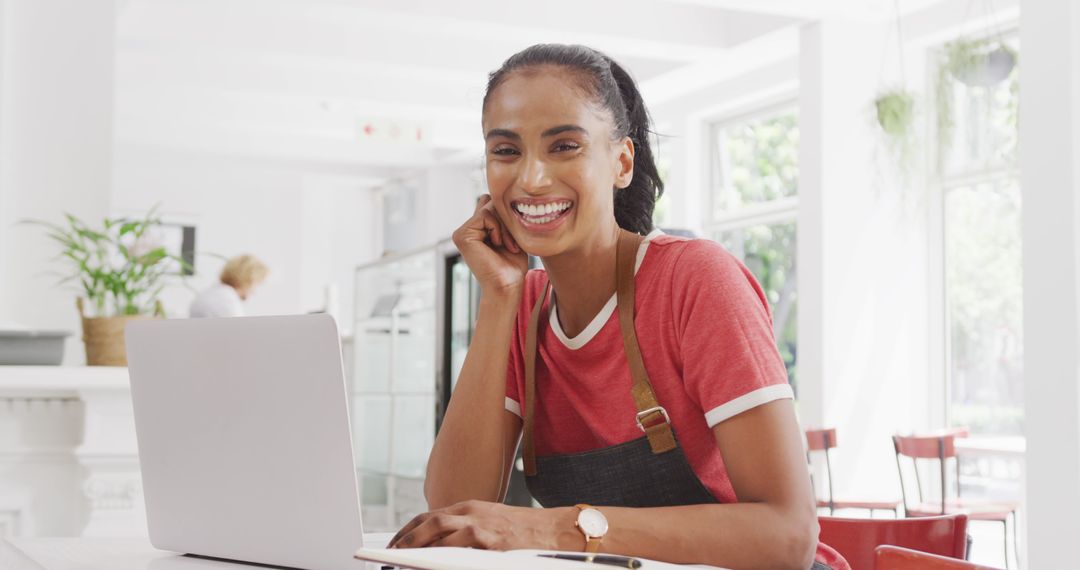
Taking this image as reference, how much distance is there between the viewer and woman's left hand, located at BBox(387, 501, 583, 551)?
39.6 inches

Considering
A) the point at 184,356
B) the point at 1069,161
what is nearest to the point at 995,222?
the point at 1069,161

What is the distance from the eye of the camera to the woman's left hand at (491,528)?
1.01 m

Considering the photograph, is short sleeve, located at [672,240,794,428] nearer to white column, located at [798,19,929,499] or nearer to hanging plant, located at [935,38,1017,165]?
hanging plant, located at [935,38,1017,165]

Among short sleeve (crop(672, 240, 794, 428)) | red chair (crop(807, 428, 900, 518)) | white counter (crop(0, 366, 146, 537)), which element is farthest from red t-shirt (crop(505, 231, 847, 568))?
red chair (crop(807, 428, 900, 518))

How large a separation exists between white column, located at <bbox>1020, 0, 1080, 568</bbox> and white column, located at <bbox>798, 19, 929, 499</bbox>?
74.2 inches

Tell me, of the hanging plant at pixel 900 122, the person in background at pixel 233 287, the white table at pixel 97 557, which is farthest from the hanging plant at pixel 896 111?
the white table at pixel 97 557

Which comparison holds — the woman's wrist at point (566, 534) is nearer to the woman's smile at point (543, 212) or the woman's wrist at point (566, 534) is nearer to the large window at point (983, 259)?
the woman's smile at point (543, 212)

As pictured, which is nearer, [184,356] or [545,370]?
[184,356]

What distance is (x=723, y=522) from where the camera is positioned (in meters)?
1.13

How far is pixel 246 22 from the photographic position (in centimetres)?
668

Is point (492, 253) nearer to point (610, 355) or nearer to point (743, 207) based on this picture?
point (610, 355)

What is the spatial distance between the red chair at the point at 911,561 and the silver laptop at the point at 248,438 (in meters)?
0.60

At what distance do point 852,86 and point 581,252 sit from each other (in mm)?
5106

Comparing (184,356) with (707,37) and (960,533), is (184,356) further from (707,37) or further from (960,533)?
(707,37)
